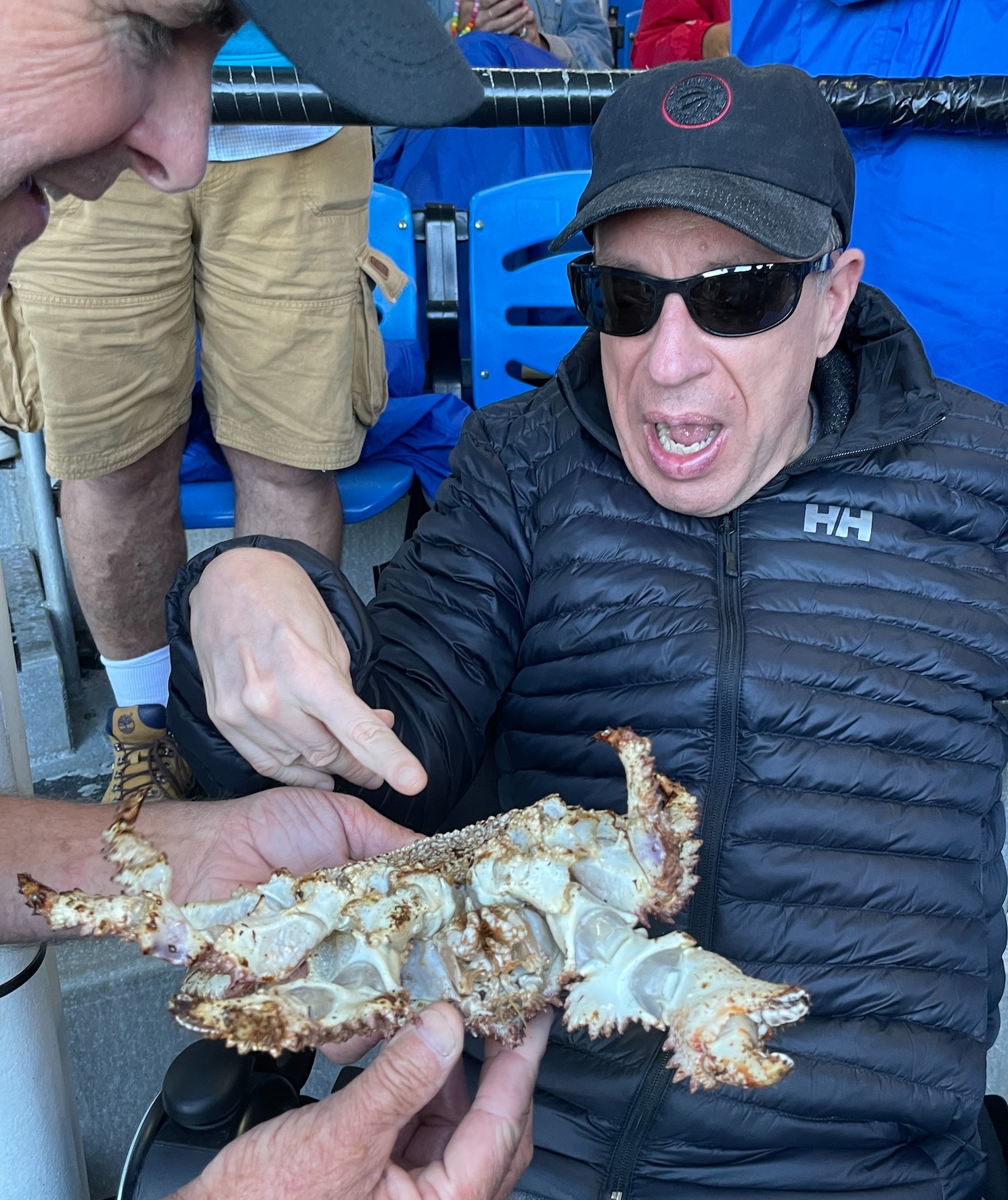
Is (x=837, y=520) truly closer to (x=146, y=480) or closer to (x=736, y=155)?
(x=736, y=155)

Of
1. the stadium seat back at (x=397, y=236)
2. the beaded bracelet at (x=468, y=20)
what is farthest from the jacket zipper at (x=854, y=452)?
the beaded bracelet at (x=468, y=20)

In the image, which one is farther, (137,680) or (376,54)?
(137,680)

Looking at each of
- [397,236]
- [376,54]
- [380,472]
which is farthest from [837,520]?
[397,236]

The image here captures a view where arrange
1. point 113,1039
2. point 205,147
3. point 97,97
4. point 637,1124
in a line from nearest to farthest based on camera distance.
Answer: point 97,97 < point 205,147 < point 637,1124 < point 113,1039

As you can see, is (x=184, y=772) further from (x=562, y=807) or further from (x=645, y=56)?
(x=645, y=56)

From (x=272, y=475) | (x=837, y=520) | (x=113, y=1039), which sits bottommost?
(x=113, y=1039)

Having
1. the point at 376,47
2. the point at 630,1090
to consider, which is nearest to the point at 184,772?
the point at 630,1090

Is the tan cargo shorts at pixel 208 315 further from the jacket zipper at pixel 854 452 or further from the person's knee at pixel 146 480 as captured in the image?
the jacket zipper at pixel 854 452

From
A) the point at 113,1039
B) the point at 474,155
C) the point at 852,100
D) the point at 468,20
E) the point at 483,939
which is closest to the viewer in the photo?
the point at 483,939
